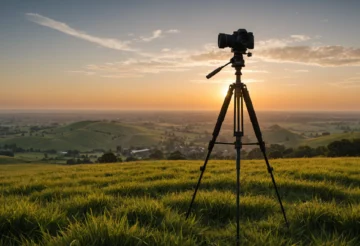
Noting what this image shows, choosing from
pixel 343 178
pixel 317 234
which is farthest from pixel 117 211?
pixel 343 178

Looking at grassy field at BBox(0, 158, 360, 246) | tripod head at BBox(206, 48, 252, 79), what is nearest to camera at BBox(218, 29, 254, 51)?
tripod head at BBox(206, 48, 252, 79)

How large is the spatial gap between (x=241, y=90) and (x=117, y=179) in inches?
314

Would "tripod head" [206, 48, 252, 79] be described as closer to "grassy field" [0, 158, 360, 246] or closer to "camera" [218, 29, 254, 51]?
"camera" [218, 29, 254, 51]

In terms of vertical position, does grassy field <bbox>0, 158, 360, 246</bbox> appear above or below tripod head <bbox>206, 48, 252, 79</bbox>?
below

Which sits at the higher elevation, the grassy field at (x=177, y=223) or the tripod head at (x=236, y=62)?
the tripod head at (x=236, y=62)

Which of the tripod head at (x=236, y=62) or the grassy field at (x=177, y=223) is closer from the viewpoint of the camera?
the grassy field at (x=177, y=223)

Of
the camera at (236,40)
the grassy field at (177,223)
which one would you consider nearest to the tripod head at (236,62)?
the camera at (236,40)

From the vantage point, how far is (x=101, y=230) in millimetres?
3713

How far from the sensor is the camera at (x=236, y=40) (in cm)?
489

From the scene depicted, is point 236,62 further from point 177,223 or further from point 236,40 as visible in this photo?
point 177,223

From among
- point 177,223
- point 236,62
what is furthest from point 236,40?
point 177,223

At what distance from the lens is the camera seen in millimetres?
4892

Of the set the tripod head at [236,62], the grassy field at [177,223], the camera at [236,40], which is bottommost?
the grassy field at [177,223]

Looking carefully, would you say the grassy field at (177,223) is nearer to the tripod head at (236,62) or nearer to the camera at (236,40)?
the tripod head at (236,62)
